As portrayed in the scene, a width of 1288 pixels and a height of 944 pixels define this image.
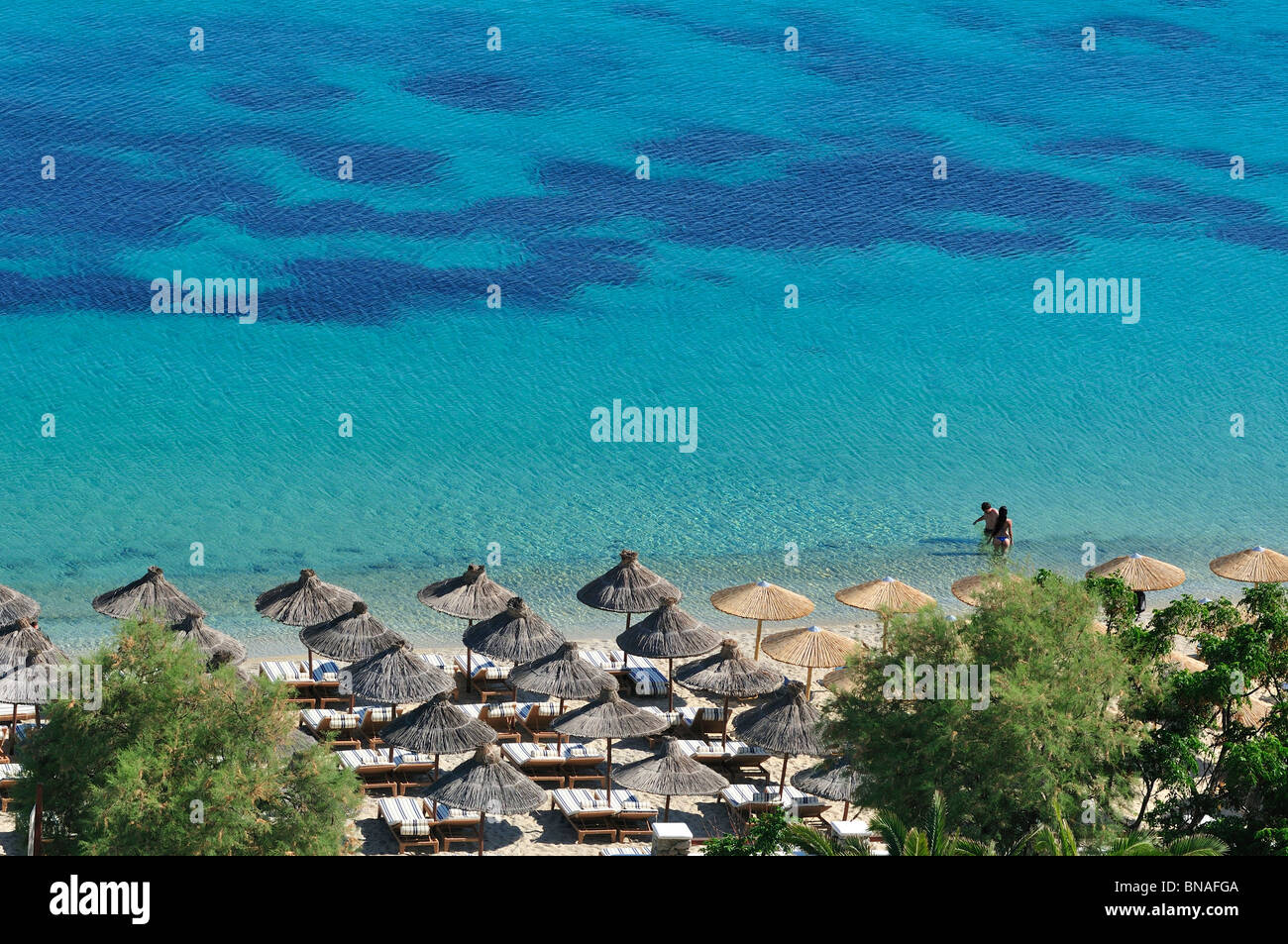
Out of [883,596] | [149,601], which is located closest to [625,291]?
[883,596]

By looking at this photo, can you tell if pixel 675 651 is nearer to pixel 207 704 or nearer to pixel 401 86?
pixel 207 704

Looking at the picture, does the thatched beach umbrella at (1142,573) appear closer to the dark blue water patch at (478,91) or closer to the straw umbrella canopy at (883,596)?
the straw umbrella canopy at (883,596)

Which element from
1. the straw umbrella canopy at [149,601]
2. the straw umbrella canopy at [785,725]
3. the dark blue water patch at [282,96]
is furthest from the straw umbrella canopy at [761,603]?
the dark blue water patch at [282,96]

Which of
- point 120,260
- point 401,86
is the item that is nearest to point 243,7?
point 401,86

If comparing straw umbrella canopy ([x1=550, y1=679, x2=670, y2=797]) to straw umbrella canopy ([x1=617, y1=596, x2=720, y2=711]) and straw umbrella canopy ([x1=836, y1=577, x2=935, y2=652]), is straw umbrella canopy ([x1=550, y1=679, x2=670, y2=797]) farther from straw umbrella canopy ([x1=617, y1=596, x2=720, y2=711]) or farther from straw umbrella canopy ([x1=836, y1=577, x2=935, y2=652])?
straw umbrella canopy ([x1=836, y1=577, x2=935, y2=652])

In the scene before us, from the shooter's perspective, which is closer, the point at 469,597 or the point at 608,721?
the point at 608,721

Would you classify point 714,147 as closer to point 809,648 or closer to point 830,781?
point 809,648
